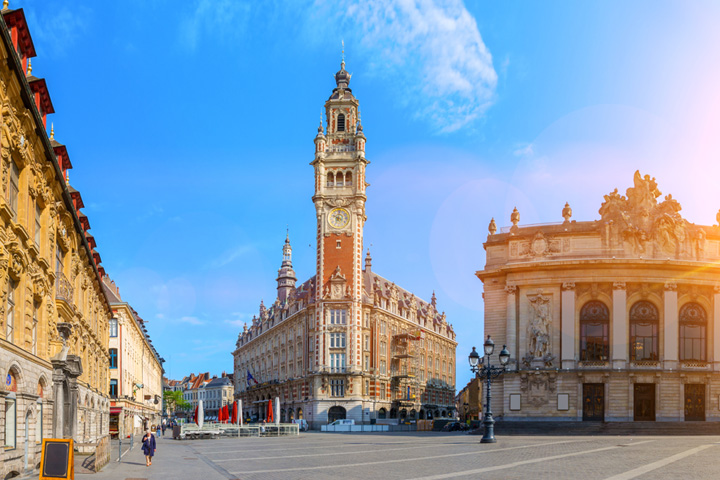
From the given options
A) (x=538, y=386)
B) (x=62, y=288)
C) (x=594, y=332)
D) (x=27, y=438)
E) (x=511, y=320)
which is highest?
(x=62, y=288)

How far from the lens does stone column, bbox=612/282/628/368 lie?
63219mm

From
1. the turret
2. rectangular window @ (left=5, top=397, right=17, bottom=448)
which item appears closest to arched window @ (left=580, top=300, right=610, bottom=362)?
rectangular window @ (left=5, top=397, right=17, bottom=448)

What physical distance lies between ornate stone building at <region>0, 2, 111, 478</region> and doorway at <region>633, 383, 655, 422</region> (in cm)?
4551

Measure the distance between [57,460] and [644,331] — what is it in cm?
5637


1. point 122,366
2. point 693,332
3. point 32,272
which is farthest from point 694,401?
point 32,272

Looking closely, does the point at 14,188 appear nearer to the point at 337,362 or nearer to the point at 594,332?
the point at 594,332

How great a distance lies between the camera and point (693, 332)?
64.3 metres

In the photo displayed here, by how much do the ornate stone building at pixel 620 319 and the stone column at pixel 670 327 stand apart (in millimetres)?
85

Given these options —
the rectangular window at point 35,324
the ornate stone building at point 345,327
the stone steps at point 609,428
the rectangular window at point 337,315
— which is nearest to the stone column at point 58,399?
the rectangular window at point 35,324

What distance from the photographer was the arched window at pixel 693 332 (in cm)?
6391

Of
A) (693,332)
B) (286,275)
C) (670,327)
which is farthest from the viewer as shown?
(286,275)

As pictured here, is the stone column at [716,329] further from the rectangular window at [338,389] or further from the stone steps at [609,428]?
the rectangular window at [338,389]

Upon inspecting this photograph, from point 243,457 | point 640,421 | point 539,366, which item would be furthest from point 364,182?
point 243,457

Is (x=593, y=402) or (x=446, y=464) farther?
(x=593, y=402)
